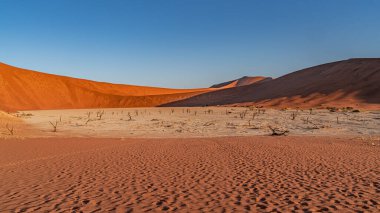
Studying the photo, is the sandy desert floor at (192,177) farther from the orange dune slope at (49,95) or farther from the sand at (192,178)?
the orange dune slope at (49,95)

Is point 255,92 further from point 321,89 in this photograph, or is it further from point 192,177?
point 192,177

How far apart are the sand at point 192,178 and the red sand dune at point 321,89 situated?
99.8 feet

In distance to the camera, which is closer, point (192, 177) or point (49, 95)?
point (192, 177)

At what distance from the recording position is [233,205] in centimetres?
610

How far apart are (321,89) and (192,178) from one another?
4901 cm

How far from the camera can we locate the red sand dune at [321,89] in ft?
145

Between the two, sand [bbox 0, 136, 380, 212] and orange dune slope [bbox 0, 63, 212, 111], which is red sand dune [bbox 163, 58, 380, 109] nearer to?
orange dune slope [bbox 0, 63, 212, 111]

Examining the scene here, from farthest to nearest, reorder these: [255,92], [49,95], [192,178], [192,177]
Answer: [49,95] → [255,92] → [192,177] → [192,178]

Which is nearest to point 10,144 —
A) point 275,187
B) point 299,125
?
point 275,187

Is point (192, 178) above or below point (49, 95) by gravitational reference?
below

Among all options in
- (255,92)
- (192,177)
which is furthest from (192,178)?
(255,92)

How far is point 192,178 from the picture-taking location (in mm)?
8461

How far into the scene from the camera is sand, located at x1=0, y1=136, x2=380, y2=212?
6.23 m

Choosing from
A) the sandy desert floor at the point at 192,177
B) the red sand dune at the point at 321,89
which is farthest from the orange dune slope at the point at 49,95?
the sandy desert floor at the point at 192,177
